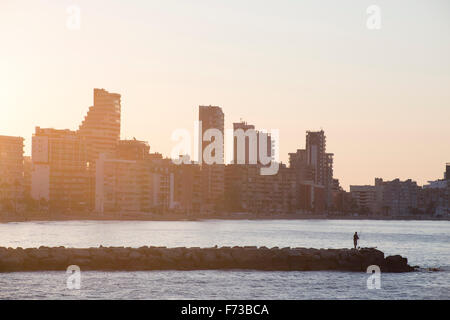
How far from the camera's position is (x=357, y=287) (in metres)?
37.9

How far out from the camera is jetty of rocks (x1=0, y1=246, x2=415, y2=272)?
45000 millimetres

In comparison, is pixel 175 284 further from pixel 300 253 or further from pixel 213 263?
pixel 300 253

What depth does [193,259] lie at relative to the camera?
47.2 m

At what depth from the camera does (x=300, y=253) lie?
49219mm

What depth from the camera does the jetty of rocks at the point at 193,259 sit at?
4500 cm

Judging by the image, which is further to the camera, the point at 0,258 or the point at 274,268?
the point at 274,268
